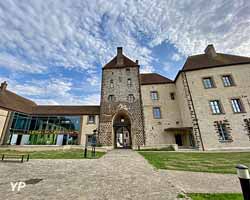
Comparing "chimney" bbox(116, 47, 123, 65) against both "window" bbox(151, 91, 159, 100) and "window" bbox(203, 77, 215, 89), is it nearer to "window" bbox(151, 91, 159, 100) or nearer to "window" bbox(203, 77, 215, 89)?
"window" bbox(151, 91, 159, 100)

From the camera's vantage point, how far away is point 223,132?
44.4 feet

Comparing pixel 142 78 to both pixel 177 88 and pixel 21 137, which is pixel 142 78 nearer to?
pixel 177 88

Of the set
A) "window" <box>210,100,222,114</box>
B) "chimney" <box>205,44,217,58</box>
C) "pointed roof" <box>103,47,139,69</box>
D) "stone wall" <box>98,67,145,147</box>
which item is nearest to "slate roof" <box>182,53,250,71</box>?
"chimney" <box>205,44,217,58</box>

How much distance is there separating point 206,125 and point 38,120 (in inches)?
903

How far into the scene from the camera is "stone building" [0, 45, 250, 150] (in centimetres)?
1387

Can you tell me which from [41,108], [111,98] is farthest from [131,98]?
[41,108]

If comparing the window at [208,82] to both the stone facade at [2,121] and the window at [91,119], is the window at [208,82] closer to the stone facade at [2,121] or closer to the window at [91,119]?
the window at [91,119]

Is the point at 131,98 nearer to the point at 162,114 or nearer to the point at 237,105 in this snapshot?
the point at 162,114

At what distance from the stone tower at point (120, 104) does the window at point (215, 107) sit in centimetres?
845

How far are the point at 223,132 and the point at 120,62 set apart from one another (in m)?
16.7

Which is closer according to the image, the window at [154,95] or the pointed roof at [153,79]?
the window at [154,95]

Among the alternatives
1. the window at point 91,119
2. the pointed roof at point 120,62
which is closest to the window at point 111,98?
the window at point 91,119

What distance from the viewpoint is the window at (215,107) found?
14.3 metres

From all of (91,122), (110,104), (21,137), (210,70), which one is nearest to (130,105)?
(110,104)
